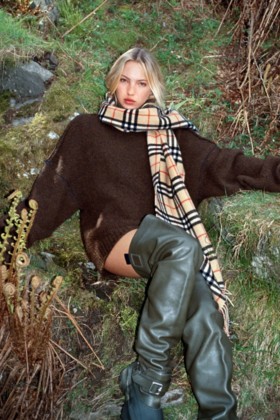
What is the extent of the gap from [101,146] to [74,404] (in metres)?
1.42

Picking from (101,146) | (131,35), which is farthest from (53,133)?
(131,35)

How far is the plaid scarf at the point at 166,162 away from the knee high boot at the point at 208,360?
279 millimetres

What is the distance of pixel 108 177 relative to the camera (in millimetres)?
3379

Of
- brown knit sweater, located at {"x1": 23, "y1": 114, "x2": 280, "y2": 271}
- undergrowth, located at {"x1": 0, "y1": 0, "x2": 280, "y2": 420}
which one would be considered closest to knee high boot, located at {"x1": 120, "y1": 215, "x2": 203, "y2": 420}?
undergrowth, located at {"x1": 0, "y1": 0, "x2": 280, "y2": 420}

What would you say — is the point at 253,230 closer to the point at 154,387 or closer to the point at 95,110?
the point at 154,387

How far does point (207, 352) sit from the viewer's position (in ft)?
9.43

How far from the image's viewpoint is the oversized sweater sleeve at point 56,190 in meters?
3.32

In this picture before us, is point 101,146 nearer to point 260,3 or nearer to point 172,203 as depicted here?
point 172,203

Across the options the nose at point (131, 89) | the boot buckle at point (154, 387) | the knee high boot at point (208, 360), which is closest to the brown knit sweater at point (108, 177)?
the nose at point (131, 89)

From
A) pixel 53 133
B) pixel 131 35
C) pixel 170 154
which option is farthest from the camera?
pixel 131 35

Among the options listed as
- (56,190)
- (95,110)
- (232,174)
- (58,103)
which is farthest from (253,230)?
(58,103)

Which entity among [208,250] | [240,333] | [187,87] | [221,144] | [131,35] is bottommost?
[240,333]

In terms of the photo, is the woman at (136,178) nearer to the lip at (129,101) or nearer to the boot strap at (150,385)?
the lip at (129,101)

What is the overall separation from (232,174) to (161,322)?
3.54ft
